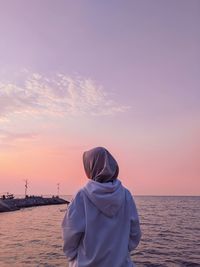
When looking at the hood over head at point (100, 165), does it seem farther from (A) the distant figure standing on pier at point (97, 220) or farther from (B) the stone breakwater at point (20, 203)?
(B) the stone breakwater at point (20, 203)

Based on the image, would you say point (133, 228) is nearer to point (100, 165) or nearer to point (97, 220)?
point (97, 220)

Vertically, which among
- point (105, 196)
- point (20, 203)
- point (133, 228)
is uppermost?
point (20, 203)

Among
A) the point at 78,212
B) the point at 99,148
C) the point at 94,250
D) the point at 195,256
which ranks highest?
the point at 99,148

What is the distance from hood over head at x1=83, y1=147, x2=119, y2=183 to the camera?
3.18 metres

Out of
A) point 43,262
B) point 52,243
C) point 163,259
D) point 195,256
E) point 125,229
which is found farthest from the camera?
point 52,243

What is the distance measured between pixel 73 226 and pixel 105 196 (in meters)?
0.35

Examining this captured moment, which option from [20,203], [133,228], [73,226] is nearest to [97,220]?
[73,226]

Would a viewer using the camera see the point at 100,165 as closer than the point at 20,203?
Yes

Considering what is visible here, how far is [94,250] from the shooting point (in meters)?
3.11

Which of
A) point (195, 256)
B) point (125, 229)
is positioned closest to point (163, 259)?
point (195, 256)

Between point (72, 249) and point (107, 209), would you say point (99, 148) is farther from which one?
point (72, 249)

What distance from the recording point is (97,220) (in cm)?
316

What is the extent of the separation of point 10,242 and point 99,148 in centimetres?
2522

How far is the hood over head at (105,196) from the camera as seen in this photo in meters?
3.11
